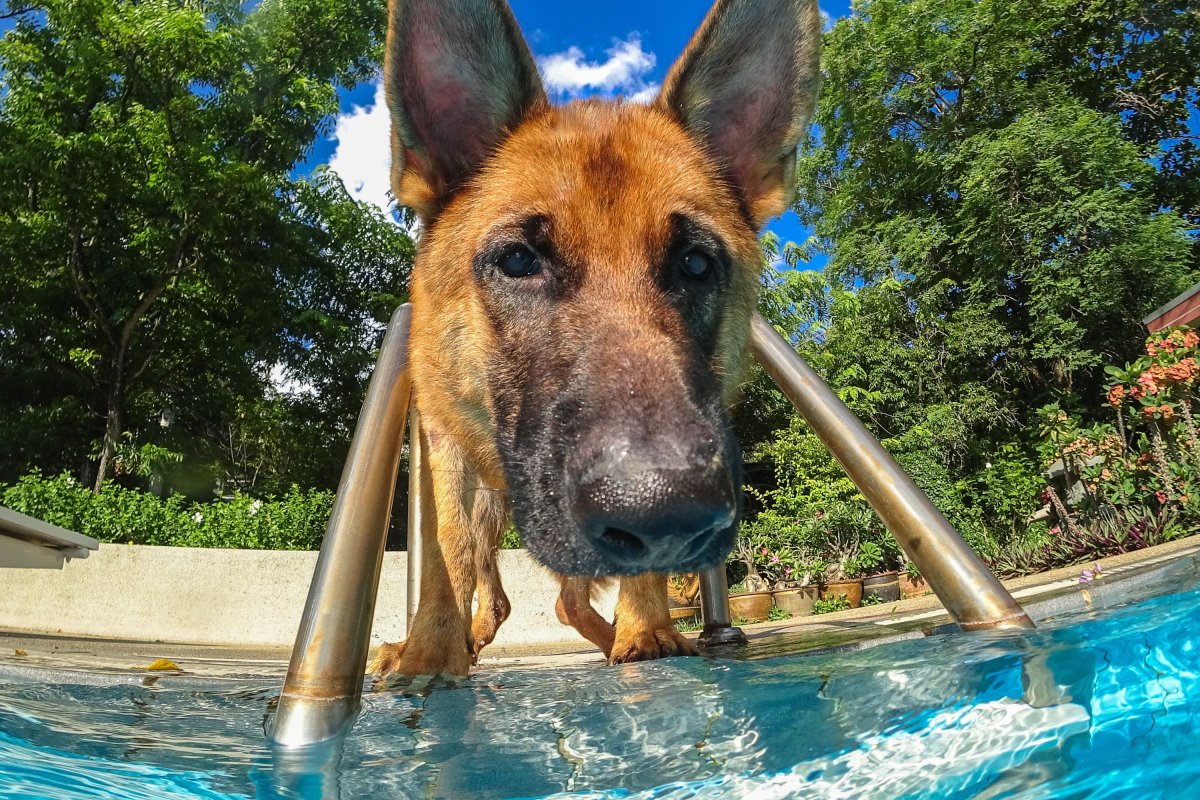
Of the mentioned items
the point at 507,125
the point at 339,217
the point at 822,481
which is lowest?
the point at 822,481

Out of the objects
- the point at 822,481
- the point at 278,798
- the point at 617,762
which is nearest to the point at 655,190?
the point at 617,762

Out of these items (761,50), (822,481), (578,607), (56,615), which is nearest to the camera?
(761,50)

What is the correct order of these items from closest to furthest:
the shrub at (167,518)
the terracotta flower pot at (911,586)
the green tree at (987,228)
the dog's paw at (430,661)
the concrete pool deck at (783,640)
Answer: the dog's paw at (430,661) < the concrete pool deck at (783,640) < the terracotta flower pot at (911,586) < the shrub at (167,518) < the green tree at (987,228)

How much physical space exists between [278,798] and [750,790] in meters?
0.85

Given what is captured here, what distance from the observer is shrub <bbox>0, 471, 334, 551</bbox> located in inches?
481

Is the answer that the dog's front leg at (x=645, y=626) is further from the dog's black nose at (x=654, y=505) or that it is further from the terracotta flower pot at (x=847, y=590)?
the terracotta flower pot at (x=847, y=590)

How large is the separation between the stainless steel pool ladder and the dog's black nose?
0.64 metres

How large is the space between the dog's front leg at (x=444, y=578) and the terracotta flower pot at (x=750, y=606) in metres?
7.56

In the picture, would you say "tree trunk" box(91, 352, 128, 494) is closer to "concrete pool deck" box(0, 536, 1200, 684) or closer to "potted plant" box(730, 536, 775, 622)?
"concrete pool deck" box(0, 536, 1200, 684)

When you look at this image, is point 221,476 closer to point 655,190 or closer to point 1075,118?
point 655,190

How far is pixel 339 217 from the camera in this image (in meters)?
19.6

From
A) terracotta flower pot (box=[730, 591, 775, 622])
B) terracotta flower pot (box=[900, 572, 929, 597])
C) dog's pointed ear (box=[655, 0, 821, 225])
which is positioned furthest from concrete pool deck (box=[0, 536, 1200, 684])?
terracotta flower pot (box=[900, 572, 929, 597])

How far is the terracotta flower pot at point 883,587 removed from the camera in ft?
37.2

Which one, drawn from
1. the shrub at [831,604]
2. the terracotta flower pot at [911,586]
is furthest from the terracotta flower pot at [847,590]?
the terracotta flower pot at [911,586]
